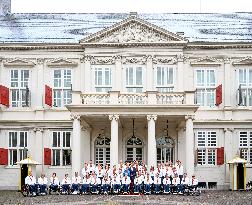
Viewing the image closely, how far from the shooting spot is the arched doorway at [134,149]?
3725cm

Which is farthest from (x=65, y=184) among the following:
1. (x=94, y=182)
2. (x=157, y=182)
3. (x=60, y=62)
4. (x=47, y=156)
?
(x=60, y=62)

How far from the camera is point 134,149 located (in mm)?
37281

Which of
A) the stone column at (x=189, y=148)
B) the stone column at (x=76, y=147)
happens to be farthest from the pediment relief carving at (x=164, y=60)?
the stone column at (x=76, y=147)

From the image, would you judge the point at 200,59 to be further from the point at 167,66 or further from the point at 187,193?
the point at 187,193

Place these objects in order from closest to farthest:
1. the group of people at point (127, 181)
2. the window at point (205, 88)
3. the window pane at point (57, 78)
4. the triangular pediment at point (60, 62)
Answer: the group of people at point (127, 181)
the window at point (205, 88)
the triangular pediment at point (60, 62)
the window pane at point (57, 78)

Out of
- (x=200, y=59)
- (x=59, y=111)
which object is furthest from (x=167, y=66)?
(x=59, y=111)

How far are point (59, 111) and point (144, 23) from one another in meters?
7.08

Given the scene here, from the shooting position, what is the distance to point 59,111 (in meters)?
37.4

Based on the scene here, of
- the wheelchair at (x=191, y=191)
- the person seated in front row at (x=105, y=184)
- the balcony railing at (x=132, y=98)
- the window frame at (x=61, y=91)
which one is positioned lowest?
the wheelchair at (x=191, y=191)

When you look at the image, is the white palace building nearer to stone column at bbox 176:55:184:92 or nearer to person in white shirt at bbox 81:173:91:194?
stone column at bbox 176:55:184:92

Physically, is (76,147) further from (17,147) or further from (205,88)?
(205,88)

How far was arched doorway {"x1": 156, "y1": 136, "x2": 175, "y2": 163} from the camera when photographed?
3716 centimetres

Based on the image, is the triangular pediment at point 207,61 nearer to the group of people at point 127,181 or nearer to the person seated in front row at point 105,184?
the group of people at point 127,181

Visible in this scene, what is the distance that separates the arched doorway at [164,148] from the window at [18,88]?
809 cm
